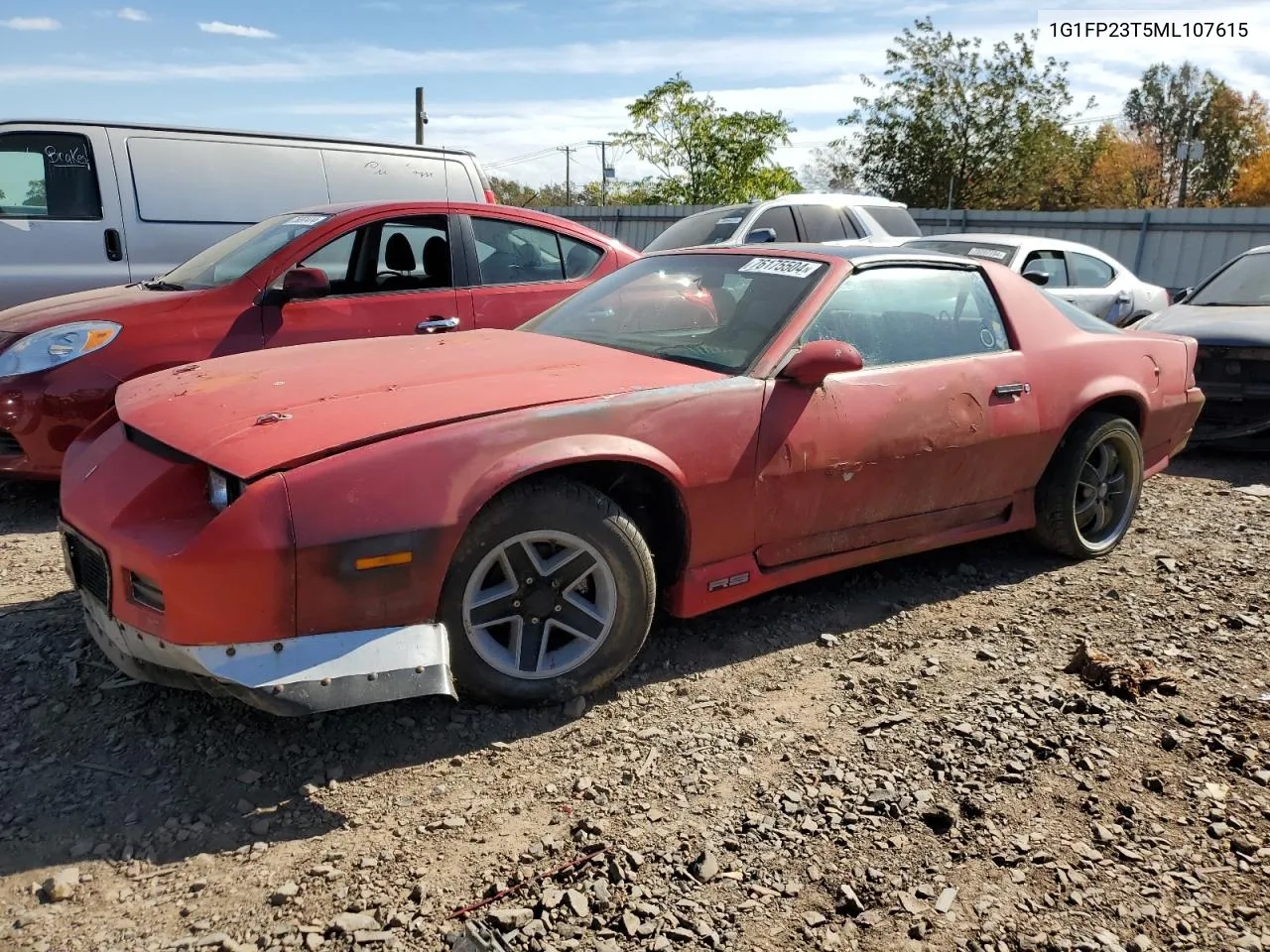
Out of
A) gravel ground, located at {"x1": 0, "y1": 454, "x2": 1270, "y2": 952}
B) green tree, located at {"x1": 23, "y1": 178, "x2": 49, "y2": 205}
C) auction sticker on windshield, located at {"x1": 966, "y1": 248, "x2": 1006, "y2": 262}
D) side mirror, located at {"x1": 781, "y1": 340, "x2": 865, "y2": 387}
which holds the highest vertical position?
green tree, located at {"x1": 23, "y1": 178, "x2": 49, "y2": 205}

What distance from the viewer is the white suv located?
10.0 m

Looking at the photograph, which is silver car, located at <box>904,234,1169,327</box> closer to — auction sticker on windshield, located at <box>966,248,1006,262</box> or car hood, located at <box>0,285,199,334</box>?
auction sticker on windshield, located at <box>966,248,1006,262</box>

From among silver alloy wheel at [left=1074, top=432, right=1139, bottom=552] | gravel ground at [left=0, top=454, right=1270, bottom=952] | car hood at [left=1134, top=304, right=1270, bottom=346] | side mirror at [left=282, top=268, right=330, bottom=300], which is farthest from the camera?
car hood at [left=1134, top=304, right=1270, bottom=346]

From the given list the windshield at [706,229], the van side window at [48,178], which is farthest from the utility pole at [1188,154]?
the van side window at [48,178]

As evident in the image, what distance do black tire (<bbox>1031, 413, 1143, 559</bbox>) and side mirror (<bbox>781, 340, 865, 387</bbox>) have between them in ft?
5.15

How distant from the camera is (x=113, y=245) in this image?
21.9ft

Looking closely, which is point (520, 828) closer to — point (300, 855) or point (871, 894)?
point (300, 855)

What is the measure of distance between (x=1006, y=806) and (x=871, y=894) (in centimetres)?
58

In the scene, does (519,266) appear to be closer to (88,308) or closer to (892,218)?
(88,308)

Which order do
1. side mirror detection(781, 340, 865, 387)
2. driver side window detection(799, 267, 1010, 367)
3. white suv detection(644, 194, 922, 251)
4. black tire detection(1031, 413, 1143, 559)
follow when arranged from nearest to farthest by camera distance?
side mirror detection(781, 340, 865, 387), driver side window detection(799, 267, 1010, 367), black tire detection(1031, 413, 1143, 559), white suv detection(644, 194, 922, 251)

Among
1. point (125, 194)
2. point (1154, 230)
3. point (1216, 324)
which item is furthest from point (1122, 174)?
point (125, 194)

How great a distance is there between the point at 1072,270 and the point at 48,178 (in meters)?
8.50

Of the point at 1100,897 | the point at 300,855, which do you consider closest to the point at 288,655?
the point at 300,855

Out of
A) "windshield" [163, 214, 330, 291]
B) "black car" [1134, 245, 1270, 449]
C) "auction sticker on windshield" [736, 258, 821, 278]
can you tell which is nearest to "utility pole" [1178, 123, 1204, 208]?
"black car" [1134, 245, 1270, 449]
